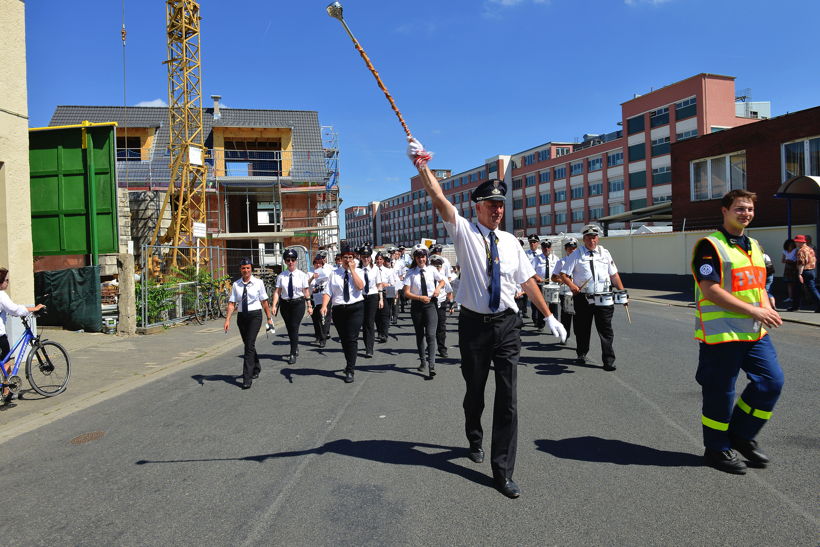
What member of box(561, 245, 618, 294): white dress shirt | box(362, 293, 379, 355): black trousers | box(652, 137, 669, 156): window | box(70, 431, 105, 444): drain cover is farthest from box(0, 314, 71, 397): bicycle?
box(652, 137, 669, 156): window

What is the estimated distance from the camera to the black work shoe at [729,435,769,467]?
408 centimetres

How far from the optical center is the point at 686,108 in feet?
164

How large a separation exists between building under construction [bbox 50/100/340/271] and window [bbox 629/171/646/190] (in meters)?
33.0

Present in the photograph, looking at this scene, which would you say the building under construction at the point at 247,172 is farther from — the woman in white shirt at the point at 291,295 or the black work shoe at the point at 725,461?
the black work shoe at the point at 725,461

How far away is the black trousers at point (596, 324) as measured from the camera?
7.71m

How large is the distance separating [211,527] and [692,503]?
117 inches

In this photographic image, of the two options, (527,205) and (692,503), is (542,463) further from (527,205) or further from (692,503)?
(527,205)

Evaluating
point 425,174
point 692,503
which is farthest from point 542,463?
point 425,174

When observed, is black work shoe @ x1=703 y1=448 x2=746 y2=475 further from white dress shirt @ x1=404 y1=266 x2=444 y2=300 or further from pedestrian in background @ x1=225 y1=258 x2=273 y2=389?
pedestrian in background @ x1=225 y1=258 x2=273 y2=389

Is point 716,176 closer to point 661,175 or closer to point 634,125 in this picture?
point 661,175

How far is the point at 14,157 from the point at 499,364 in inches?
378

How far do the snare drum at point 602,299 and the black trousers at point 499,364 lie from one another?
4.15 meters

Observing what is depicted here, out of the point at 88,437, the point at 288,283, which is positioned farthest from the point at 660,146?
the point at 88,437

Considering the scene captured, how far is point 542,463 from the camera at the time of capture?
168 inches
